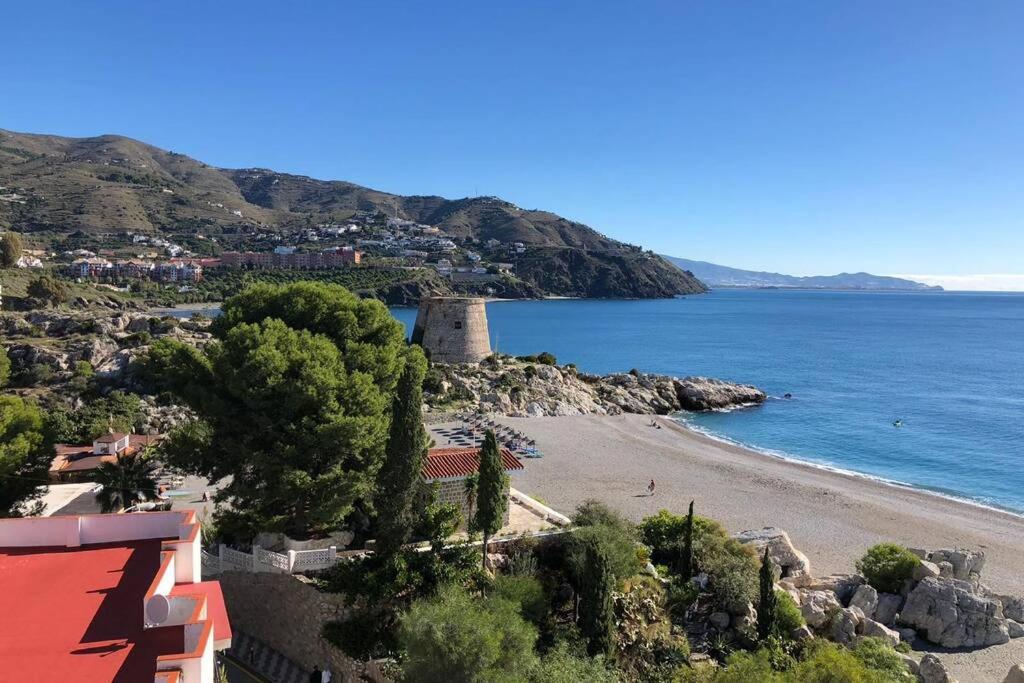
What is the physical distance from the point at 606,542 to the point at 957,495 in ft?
79.6

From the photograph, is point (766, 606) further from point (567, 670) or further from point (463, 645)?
point (463, 645)

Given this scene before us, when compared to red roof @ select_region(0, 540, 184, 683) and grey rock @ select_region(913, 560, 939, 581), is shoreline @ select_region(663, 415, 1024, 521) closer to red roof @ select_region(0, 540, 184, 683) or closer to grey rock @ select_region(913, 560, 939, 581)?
grey rock @ select_region(913, 560, 939, 581)

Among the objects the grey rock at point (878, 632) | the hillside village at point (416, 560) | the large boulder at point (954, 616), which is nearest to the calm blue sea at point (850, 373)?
the large boulder at point (954, 616)

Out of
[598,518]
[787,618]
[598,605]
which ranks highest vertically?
[598,518]

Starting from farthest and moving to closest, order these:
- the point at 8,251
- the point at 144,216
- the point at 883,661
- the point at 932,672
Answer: the point at 144,216
the point at 8,251
the point at 932,672
the point at 883,661

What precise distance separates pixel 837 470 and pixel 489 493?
26071 mm

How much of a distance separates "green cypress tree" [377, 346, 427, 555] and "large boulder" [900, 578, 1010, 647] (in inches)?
506

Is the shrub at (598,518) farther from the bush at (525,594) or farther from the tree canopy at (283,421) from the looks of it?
the tree canopy at (283,421)

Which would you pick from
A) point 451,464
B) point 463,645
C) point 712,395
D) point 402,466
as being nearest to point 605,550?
point 463,645

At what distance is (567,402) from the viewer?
43.9 meters

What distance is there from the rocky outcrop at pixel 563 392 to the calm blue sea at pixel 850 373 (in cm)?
280

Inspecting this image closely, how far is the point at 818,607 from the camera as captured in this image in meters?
15.4

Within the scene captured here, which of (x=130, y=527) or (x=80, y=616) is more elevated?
(x=130, y=527)

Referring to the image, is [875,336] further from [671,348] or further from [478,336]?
[478,336]
